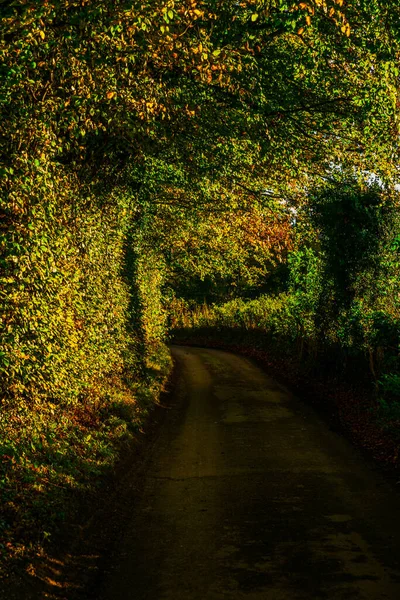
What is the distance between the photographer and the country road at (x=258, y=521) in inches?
266

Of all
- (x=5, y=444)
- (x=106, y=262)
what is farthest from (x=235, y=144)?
(x=5, y=444)

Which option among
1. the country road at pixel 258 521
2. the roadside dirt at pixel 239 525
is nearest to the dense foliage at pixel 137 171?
the roadside dirt at pixel 239 525

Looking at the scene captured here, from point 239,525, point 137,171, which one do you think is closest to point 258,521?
point 239,525

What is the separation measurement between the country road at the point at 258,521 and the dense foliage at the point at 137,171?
1356 mm

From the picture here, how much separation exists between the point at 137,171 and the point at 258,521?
9.00 metres

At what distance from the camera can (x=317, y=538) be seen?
26.2ft

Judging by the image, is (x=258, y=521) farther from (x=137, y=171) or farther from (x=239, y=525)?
(x=137, y=171)

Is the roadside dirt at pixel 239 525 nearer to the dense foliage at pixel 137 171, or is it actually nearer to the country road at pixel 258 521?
the country road at pixel 258 521

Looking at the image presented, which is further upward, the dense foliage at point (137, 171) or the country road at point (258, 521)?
the dense foliage at point (137, 171)

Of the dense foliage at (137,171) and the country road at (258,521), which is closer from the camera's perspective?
the country road at (258,521)

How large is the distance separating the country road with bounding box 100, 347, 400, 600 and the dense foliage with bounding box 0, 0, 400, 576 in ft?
4.45

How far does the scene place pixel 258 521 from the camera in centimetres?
883

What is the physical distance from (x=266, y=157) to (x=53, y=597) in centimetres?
1038

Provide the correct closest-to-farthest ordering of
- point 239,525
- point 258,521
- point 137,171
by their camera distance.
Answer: point 239,525
point 258,521
point 137,171
